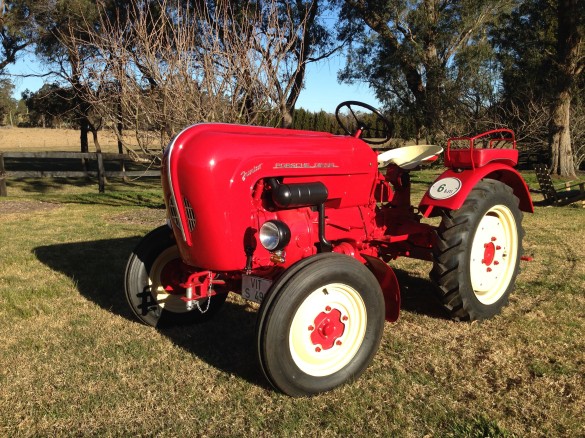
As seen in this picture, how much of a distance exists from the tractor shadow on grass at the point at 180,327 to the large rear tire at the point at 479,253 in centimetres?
134

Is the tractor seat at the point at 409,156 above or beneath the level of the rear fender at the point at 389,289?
above

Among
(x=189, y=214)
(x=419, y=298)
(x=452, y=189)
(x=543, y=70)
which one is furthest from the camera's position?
(x=543, y=70)

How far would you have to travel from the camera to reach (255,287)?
9.21 ft

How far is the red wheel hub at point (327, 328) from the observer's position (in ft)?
8.95

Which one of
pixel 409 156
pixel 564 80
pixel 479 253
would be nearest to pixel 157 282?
pixel 409 156

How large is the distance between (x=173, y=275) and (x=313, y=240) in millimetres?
1123

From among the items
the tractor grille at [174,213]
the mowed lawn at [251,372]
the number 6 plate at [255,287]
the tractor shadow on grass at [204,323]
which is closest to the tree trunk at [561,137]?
the mowed lawn at [251,372]

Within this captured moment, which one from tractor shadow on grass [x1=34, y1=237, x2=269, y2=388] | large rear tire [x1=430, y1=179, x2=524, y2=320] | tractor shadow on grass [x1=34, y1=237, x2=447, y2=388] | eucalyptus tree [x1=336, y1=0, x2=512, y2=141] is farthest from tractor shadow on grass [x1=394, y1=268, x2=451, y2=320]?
eucalyptus tree [x1=336, y1=0, x2=512, y2=141]

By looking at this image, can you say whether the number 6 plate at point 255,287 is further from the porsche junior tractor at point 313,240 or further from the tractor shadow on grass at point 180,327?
the tractor shadow on grass at point 180,327

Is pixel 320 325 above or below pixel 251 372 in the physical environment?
above

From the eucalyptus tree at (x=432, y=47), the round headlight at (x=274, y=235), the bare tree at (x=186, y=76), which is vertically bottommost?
the round headlight at (x=274, y=235)

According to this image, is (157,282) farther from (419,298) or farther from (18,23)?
(18,23)

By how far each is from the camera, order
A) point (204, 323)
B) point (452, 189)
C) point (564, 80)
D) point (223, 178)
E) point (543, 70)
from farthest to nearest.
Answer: point (543, 70), point (564, 80), point (204, 323), point (452, 189), point (223, 178)

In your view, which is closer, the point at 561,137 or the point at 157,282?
the point at 157,282
